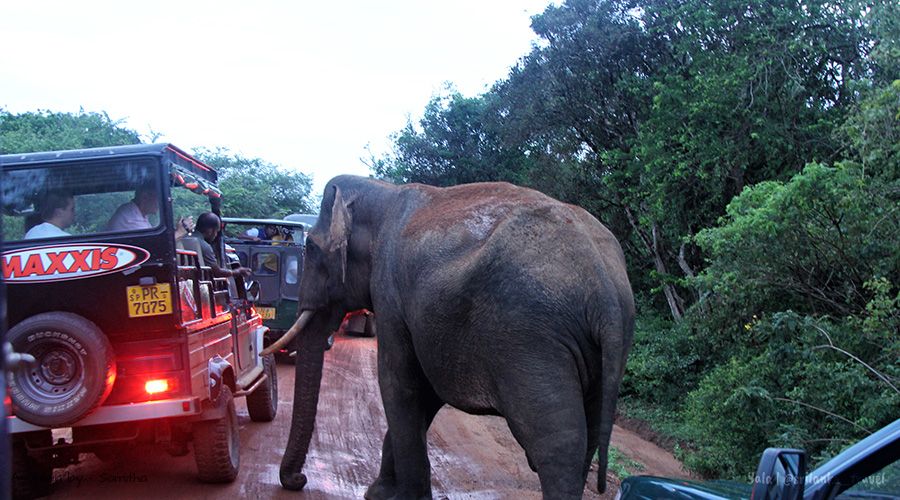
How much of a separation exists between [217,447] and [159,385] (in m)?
0.84

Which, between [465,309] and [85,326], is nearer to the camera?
[465,309]

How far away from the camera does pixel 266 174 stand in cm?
4128

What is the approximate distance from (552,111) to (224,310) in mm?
10812

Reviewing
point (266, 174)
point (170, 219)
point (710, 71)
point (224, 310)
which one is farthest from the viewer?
point (266, 174)

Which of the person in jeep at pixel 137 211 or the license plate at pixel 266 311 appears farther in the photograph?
the license plate at pixel 266 311

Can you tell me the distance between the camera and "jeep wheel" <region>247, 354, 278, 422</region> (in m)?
9.62

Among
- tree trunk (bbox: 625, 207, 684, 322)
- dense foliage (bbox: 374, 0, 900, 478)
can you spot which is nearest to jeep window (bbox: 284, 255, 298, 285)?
dense foliage (bbox: 374, 0, 900, 478)

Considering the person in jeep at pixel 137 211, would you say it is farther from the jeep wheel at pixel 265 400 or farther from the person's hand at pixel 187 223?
the jeep wheel at pixel 265 400

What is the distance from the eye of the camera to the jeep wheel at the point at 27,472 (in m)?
6.20

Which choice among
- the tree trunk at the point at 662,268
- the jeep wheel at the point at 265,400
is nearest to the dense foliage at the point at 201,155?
the jeep wheel at the point at 265,400

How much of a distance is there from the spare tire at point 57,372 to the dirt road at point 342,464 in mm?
1217

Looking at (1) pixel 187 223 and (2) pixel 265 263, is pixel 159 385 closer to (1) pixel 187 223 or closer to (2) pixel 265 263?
(1) pixel 187 223

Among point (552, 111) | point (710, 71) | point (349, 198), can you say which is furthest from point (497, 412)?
point (552, 111)

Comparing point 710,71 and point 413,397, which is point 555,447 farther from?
point 710,71
